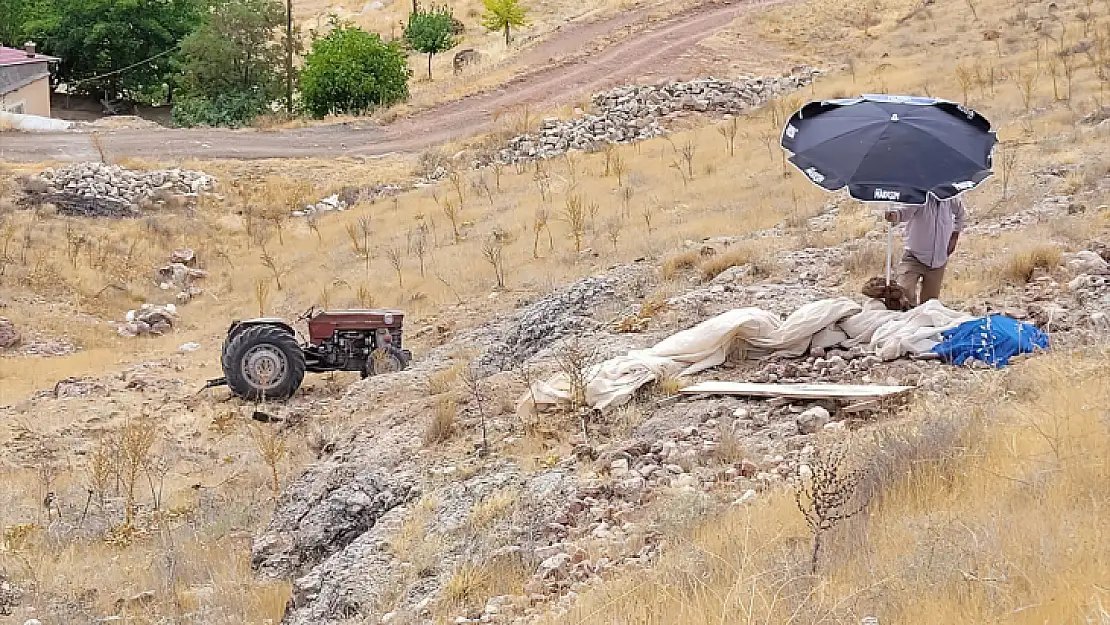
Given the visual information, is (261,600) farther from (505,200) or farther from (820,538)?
(505,200)

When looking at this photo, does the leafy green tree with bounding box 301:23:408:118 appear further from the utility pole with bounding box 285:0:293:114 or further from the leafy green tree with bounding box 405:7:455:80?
the leafy green tree with bounding box 405:7:455:80

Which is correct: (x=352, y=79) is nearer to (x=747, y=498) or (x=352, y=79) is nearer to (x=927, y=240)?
(x=927, y=240)

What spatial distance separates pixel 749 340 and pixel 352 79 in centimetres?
2738

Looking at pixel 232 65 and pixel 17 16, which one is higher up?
pixel 17 16

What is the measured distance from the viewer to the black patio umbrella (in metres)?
7.56

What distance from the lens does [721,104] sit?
27.2 meters

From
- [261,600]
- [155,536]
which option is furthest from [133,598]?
[155,536]

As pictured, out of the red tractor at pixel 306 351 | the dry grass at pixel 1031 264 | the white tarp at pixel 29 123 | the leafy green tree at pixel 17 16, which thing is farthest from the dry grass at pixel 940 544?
the leafy green tree at pixel 17 16

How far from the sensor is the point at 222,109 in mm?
37875

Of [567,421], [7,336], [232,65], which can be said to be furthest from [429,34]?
[567,421]

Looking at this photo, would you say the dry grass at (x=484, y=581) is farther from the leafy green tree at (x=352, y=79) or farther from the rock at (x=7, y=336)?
the leafy green tree at (x=352, y=79)

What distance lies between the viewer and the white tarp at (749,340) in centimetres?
764

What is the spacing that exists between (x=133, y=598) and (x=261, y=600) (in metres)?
0.82

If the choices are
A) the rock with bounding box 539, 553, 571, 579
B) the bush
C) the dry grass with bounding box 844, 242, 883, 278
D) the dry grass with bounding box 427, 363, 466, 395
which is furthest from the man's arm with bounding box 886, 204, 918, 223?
the bush
